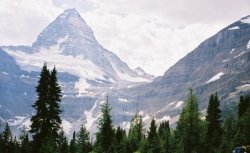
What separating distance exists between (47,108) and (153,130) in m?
70.9

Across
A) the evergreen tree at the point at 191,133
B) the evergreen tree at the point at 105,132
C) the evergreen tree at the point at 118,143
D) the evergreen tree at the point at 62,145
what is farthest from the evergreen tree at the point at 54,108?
the evergreen tree at the point at 191,133

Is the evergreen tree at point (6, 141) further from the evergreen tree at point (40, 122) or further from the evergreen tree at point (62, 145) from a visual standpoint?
the evergreen tree at point (40, 122)

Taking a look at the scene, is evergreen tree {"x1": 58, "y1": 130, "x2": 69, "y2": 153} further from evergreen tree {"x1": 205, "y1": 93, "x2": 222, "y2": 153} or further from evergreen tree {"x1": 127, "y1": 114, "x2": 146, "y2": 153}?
evergreen tree {"x1": 127, "y1": 114, "x2": 146, "y2": 153}

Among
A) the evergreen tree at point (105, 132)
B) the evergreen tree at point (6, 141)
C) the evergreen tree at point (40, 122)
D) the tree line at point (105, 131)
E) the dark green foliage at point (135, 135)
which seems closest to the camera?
the evergreen tree at point (40, 122)

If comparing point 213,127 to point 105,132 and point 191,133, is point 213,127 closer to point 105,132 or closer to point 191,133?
point 191,133

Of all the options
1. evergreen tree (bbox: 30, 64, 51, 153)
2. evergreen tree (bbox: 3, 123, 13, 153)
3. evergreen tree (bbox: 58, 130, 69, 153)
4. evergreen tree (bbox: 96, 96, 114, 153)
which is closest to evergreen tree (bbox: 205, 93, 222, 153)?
evergreen tree (bbox: 58, 130, 69, 153)

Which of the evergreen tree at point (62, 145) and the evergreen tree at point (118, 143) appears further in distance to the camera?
the evergreen tree at point (118, 143)

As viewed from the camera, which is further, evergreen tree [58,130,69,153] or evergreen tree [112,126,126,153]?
evergreen tree [112,126,126,153]

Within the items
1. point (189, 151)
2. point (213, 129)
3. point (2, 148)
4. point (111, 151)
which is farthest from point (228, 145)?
point (2, 148)

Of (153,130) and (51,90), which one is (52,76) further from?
(153,130)

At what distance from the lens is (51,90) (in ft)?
187

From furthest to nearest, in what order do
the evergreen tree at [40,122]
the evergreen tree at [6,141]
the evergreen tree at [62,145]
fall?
1. the evergreen tree at [6,141]
2. the evergreen tree at [62,145]
3. the evergreen tree at [40,122]

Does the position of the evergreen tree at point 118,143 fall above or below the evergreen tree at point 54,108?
below

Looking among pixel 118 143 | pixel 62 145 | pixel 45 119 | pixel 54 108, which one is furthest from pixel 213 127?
pixel 45 119
